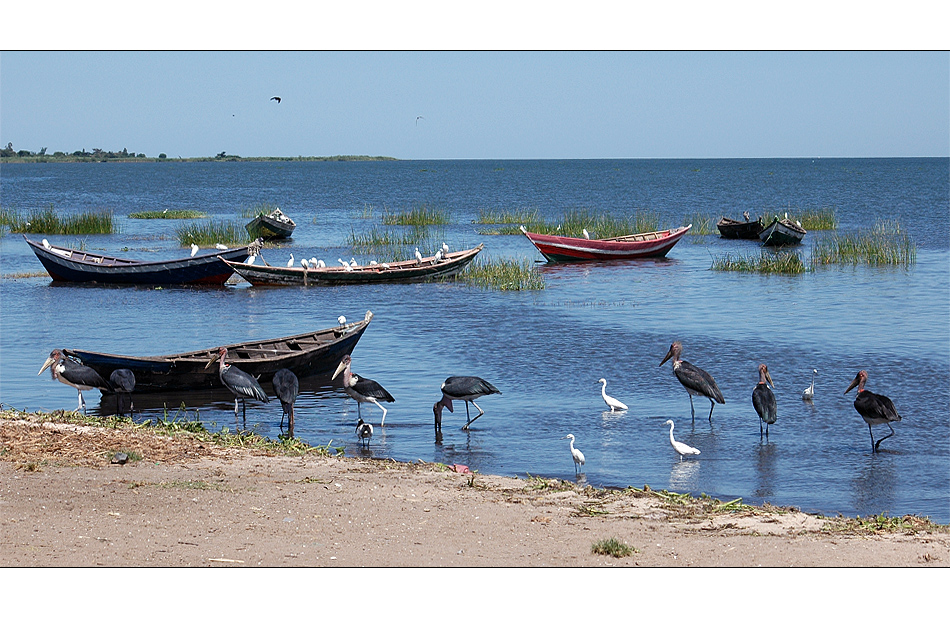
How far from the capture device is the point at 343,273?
28.3 meters

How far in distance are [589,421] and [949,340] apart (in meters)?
9.29

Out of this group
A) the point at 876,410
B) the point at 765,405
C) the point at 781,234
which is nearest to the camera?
the point at 876,410

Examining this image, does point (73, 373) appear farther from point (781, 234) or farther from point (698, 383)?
point (781, 234)

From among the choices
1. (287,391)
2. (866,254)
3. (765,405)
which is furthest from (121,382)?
(866,254)

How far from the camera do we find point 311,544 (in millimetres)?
7539

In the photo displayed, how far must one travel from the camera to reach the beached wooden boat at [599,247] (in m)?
34.1

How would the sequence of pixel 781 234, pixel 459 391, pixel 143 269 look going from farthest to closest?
pixel 781 234, pixel 143 269, pixel 459 391

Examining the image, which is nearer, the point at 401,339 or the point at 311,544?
the point at 311,544

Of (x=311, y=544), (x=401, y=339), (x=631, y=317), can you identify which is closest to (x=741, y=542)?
(x=311, y=544)

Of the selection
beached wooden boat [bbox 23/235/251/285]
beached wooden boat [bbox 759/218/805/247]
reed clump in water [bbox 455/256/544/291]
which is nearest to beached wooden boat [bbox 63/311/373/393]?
reed clump in water [bbox 455/256/544/291]

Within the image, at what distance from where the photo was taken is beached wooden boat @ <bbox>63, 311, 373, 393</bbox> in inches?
537

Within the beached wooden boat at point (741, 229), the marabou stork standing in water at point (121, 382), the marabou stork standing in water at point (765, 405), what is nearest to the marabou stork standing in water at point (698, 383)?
the marabou stork standing in water at point (765, 405)

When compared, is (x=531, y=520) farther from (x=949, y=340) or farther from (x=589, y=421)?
(x=949, y=340)

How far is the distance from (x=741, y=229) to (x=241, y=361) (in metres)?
31.2
